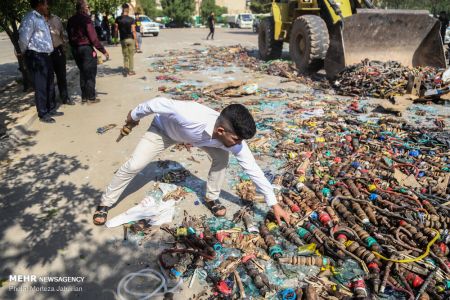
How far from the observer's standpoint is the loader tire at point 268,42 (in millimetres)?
11719

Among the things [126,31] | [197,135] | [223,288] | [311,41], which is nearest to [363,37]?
[311,41]

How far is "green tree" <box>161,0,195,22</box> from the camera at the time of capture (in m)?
40.3

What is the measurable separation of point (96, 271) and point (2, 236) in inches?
44.5

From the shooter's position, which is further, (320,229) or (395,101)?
(395,101)

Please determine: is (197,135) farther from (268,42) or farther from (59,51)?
(268,42)

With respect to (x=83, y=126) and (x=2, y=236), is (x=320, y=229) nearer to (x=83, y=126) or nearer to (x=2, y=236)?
(x=2, y=236)

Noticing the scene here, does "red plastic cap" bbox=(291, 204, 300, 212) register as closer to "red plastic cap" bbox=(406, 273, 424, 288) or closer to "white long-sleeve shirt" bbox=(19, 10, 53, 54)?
"red plastic cap" bbox=(406, 273, 424, 288)

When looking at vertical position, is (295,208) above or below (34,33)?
below

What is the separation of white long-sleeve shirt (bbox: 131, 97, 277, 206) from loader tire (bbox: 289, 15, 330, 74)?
701cm

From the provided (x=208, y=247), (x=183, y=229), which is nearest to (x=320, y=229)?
(x=208, y=247)

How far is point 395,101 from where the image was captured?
682cm

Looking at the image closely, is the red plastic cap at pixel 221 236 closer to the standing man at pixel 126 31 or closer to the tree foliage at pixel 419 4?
the standing man at pixel 126 31

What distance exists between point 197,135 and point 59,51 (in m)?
5.30

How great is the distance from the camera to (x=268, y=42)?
465 inches
